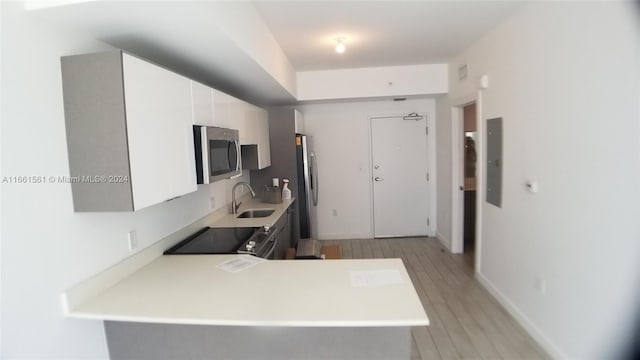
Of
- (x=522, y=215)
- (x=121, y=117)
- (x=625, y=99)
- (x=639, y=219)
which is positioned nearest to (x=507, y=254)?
(x=522, y=215)

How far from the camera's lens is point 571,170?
2.04 metres

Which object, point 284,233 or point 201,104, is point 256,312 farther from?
point 284,233

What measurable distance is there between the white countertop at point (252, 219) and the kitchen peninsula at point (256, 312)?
3.69ft

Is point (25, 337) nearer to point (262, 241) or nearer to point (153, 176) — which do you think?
point (153, 176)

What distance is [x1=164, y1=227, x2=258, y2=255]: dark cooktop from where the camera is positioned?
2213mm

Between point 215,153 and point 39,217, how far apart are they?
1.00 meters

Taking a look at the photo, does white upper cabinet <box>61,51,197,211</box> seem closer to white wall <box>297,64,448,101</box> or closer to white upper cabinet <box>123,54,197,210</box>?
white upper cabinet <box>123,54,197,210</box>

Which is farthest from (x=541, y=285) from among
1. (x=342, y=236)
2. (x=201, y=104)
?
(x=342, y=236)

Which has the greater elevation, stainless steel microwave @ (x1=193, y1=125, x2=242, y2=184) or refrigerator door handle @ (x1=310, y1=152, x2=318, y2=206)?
stainless steel microwave @ (x1=193, y1=125, x2=242, y2=184)

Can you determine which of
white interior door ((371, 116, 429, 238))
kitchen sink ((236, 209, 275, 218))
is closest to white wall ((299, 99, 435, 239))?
white interior door ((371, 116, 429, 238))

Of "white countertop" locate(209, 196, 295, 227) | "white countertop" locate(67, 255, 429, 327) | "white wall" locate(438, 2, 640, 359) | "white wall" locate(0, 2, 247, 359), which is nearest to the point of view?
"white wall" locate(0, 2, 247, 359)

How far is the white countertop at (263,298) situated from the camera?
1335mm

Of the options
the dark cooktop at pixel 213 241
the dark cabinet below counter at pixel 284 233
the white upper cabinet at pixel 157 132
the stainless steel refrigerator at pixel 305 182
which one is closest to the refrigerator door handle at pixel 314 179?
the stainless steel refrigerator at pixel 305 182

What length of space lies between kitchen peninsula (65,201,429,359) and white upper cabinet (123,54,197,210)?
1.57ft
